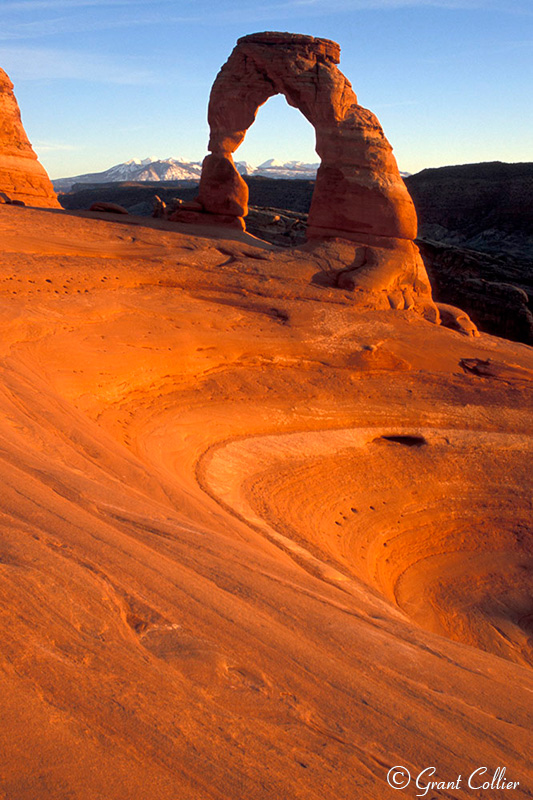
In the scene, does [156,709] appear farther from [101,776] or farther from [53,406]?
[53,406]

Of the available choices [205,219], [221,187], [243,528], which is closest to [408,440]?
[243,528]

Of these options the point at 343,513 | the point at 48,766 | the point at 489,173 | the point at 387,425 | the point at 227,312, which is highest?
the point at 489,173

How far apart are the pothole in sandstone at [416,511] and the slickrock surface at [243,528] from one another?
0.11ft

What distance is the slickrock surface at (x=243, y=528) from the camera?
1966 mm

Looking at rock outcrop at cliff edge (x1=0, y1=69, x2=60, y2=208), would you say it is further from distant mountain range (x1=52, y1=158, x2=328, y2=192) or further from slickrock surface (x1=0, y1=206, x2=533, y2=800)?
distant mountain range (x1=52, y1=158, x2=328, y2=192)

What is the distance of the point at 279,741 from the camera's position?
1999 mm

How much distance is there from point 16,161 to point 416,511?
614 inches

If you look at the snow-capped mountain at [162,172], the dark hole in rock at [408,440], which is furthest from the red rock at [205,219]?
the snow-capped mountain at [162,172]

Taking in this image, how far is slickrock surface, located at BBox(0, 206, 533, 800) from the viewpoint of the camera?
1.97m

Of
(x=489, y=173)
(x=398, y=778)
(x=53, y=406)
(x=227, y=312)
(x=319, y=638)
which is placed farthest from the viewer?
(x=489, y=173)

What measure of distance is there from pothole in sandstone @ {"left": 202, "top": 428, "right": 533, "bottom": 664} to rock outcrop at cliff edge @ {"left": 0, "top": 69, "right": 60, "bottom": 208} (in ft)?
43.5

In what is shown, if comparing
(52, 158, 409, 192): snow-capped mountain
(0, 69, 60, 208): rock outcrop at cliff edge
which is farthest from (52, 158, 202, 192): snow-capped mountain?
(0, 69, 60, 208): rock outcrop at cliff edge

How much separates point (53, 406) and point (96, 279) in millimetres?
4395

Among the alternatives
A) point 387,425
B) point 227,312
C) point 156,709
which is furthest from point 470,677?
point 227,312
